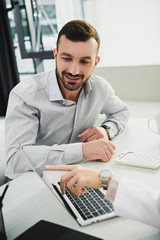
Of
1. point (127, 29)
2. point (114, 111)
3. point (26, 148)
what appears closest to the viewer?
point (26, 148)

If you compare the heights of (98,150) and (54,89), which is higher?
(54,89)

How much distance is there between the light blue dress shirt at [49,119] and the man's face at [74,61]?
7 centimetres

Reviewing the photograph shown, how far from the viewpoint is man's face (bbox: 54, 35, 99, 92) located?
1219 mm

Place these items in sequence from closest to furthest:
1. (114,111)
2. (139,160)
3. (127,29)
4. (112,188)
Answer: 1. (112,188)
2. (139,160)
3. (114,111)
4. (127,29)

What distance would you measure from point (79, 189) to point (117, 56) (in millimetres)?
2117

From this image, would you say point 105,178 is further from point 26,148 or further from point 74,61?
point 74,61

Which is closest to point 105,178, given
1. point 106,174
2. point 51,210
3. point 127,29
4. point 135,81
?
point 106,174

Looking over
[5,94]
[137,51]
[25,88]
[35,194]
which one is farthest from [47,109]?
[5,94]

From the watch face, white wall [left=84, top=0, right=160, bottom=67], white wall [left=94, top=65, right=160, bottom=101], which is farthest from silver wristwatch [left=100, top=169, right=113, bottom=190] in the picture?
white wall [left=84, top=0, right=160, bottom=67]

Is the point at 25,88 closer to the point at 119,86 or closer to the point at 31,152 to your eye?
the point at 31,152

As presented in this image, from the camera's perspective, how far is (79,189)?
75cm

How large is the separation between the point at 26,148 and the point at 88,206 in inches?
18.4

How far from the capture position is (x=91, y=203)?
755 millimetres

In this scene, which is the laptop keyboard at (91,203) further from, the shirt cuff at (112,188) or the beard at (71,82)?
the beard at (71,82)
